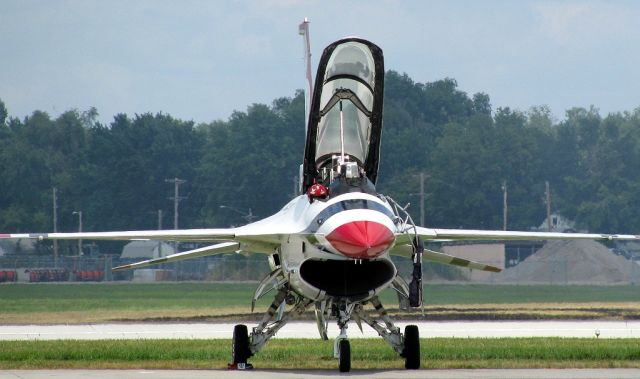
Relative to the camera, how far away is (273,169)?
110875mm

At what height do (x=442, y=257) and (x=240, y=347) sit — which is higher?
(x=442, y=257)

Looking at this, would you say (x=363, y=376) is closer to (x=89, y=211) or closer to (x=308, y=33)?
(x=308, y=33)

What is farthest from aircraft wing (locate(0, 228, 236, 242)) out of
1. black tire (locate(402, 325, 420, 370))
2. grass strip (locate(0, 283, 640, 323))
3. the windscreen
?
grass strip (locate(0, 283, 640, 323))

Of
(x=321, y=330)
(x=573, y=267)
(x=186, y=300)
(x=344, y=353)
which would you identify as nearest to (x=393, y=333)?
(x=321, y=330)

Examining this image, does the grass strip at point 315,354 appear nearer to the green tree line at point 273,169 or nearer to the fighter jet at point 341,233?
the fighter jet at point 341,233

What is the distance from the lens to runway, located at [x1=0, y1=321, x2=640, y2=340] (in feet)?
108

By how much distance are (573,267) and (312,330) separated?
4715 centimetres

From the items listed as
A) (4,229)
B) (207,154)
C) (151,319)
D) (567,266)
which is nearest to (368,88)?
(151,319)

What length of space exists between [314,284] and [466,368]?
10.3 ft

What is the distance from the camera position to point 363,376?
Answer: 21312mm

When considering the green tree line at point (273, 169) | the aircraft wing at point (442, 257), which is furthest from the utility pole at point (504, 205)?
the aircraft wing at point (442, 257)

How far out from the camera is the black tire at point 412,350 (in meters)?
23.2

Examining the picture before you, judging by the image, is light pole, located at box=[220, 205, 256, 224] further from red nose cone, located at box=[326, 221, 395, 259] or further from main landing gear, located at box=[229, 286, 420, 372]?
red nose cone, located at box=[326, 221, 395, 259]

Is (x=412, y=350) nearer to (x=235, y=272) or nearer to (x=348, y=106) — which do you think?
(x=348, y=106)
